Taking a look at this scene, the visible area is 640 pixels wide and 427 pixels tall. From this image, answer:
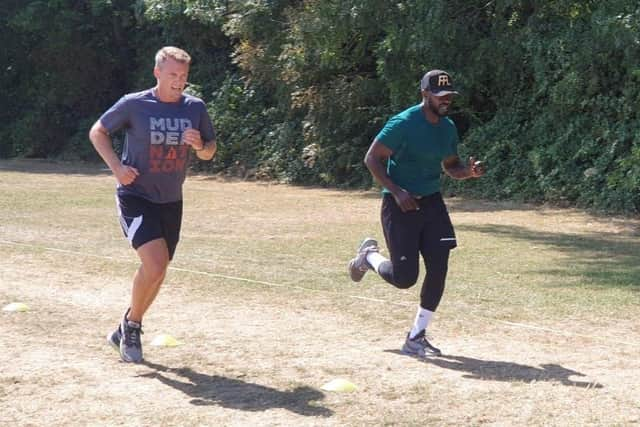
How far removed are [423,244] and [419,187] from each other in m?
0.38

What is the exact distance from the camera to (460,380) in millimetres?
6648

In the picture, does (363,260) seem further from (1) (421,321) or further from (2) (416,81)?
(2) (416,81)

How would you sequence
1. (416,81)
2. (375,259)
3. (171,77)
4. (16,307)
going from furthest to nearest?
(416,81)
(16,307)
(375,259)
(171,77)

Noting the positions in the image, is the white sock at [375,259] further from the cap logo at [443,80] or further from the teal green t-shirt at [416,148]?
the cap logo at [443,80]

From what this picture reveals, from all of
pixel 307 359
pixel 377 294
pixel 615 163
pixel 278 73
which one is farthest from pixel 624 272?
pixel 278 73

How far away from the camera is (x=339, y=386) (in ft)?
20.9

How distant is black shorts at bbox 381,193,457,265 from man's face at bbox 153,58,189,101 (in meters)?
1.58

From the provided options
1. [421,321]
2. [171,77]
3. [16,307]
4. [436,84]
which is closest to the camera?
[171,77]

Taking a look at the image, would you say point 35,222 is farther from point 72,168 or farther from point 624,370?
point 72,168

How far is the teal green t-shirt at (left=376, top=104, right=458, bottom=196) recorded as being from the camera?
23.9 feet

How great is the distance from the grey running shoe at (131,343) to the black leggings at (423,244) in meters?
1.74

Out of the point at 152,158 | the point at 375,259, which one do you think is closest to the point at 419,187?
the point at 375,259

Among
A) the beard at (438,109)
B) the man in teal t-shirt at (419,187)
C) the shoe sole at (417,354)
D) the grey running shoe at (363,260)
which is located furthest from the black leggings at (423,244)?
the grey running shoe at (363,260)

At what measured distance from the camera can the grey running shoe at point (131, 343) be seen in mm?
7059
